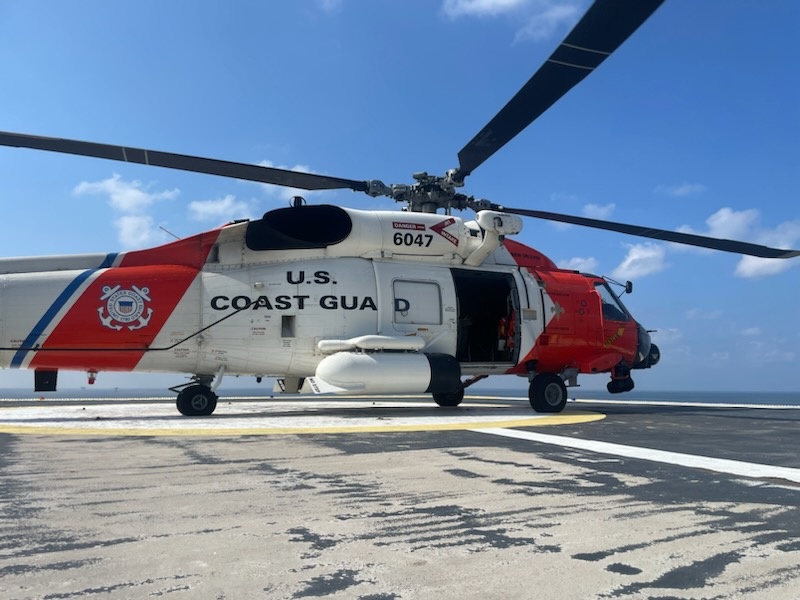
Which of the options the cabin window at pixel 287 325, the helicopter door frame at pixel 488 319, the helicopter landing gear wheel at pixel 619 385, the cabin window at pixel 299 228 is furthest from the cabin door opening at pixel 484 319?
the cabin window at pixel 287 325

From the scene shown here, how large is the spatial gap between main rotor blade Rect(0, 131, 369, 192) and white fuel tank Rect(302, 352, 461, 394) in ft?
11.3

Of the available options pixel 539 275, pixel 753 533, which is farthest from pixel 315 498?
pixel 539 275

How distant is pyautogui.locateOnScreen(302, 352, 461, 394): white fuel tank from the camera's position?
34.7ft

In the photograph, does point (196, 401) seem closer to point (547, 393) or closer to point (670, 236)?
point (547, 393)

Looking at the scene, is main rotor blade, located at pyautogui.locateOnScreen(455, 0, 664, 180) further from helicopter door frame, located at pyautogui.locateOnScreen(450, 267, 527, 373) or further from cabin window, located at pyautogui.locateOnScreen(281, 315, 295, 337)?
cabin window, located at pyautogui.locateOnScreen(281, 315, 295, 337)

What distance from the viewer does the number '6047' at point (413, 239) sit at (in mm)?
12266

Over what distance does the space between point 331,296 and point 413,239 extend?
85.7 inches

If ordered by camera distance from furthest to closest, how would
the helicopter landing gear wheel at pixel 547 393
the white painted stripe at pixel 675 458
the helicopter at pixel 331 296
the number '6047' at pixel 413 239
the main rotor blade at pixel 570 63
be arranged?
the helicopter landing gear wheel at pixel 547 393 < the number '6047' at pixel 413 239 < the helicopter at pixel 331 296 < the main rotor blade at pixel 570 63 < the white painted stripe at pixel 675 458

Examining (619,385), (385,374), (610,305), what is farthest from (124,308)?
(619,385)

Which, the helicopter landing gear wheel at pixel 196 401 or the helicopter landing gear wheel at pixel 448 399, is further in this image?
the helicopter landing gear wheel at pixel 448 399

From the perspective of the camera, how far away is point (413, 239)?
12367 mm

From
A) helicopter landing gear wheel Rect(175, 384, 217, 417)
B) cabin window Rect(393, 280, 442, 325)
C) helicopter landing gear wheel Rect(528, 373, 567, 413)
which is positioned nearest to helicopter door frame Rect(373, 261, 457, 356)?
cabin window Rect(393, 280, 442, 325)

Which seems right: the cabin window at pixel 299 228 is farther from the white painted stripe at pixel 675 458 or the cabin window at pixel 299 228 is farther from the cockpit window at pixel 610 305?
the cockpit window at pixel 610 305

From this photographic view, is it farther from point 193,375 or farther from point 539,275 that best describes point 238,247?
point 539,275
